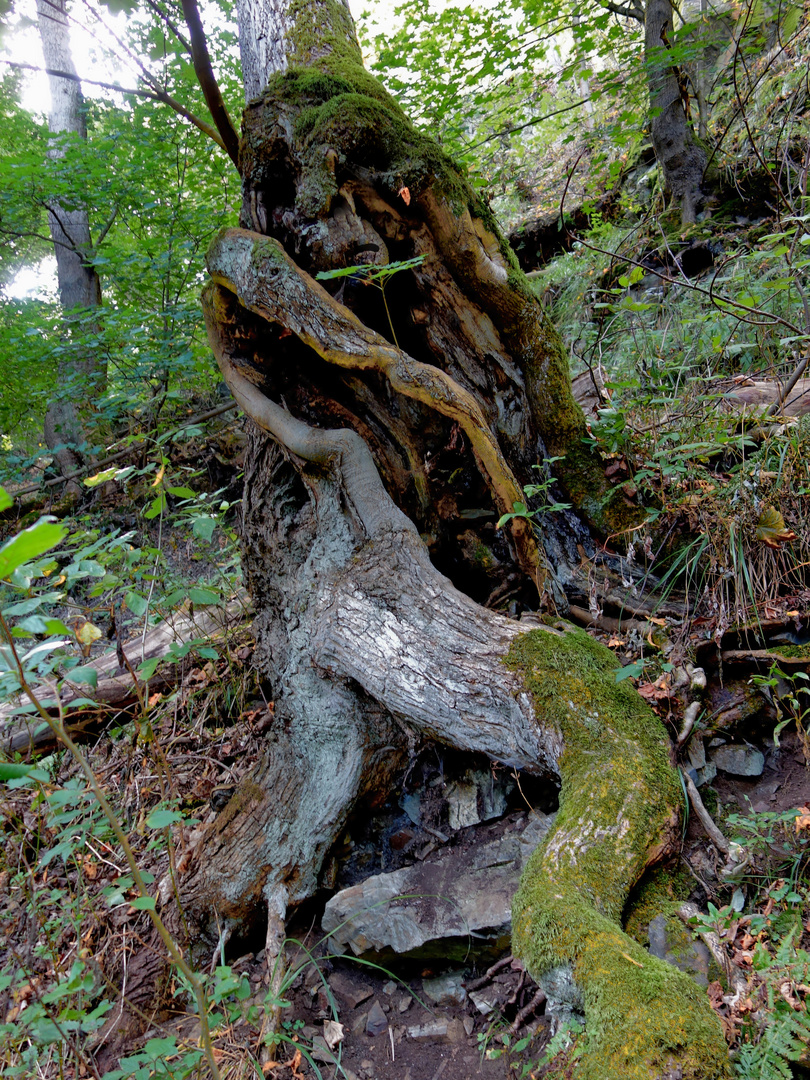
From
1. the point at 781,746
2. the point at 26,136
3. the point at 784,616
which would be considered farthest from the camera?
the point at 26,136

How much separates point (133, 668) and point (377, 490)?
211 cm

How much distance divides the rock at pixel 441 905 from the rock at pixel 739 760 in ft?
2.34

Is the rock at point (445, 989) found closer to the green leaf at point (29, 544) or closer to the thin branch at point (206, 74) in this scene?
the green leaf at point (29, 544)

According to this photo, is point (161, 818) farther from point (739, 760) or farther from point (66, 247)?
point (66, 247)

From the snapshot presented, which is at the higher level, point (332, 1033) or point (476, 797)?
point (476, 797)

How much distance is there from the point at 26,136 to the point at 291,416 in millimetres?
6786

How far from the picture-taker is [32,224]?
306 inches

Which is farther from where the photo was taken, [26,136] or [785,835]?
[26,136]

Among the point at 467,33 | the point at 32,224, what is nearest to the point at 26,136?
the point at 32,224

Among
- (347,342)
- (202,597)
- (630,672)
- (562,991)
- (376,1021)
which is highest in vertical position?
(347,342)

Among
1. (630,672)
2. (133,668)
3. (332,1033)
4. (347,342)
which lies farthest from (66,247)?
(332,1033)

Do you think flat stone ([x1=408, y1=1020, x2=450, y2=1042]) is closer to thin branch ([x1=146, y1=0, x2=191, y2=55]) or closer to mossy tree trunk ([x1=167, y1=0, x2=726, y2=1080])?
mossy tree trunk ([x1=167, y1=0, x2=726, y2=1080])

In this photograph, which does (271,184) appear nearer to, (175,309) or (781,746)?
(175,309)

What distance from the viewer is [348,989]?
7.72 feet
